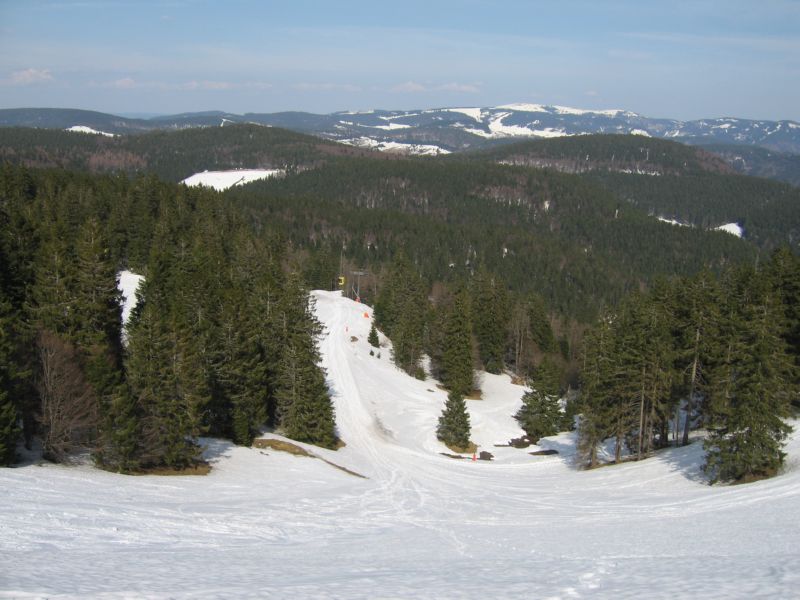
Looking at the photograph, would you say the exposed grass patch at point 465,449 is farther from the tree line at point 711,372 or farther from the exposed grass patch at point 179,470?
the exposed grass patch at point 179,470

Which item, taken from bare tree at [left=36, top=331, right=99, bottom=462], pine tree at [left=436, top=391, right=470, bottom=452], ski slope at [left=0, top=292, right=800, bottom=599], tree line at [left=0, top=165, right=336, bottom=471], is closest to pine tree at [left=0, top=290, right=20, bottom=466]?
tree line at [left=0, top=165, right=336, bottom=471]

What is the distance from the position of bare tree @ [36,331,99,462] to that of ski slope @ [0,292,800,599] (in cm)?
134

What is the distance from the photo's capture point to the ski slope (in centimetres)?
1289

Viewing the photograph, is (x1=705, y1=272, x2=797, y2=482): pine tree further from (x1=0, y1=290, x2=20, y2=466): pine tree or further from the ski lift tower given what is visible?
the ski lift tower

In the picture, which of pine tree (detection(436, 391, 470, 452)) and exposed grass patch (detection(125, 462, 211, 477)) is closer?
exposed grass patch (detection(125, 462, 211, 477))

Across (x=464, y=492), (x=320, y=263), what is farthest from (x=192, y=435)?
(x=320, y=263)

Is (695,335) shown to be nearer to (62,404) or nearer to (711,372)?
(711,372)

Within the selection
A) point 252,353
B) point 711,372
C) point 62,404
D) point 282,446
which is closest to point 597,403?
point 711,372

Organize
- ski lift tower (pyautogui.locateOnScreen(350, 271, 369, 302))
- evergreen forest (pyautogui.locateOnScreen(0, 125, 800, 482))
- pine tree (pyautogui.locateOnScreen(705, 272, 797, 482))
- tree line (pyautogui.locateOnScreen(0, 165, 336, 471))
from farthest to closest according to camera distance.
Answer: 1. ski lift tower (pyautogui.locateOnScreen(350, 271, 369, 302))
2. pine tree (pyautogui.locateOnScreen(705, 272, 797, 482))
3. evergreen forest (pyautogui.locateOnScreen(0, 125, 800, 482))
4. tree line (pyautogui.locateOnScreen(0, 165, 336, 471))

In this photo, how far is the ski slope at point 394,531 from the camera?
42.3 feet

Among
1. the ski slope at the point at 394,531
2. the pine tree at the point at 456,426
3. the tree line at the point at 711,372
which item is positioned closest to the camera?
the ski slope at the point at 394,531

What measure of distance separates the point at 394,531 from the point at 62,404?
50.3 feet

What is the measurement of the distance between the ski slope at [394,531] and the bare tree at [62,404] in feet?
4.39

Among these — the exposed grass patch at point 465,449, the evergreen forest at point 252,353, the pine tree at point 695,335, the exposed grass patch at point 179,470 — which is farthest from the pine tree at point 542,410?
the exposed grass patch at point 179,470
